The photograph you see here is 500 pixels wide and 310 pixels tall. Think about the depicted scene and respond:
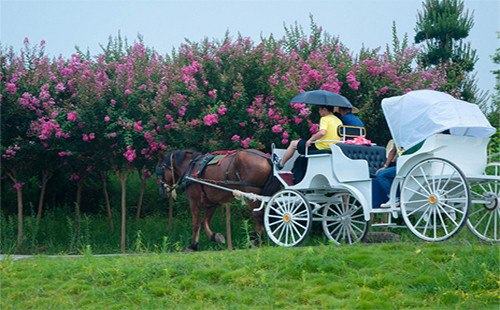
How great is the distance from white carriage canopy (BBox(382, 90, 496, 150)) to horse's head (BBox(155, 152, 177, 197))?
205 inches

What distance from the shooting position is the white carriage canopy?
669 centimetres

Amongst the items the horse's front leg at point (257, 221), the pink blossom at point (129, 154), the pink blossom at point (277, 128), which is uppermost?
the pink blossom at point (277, 128)

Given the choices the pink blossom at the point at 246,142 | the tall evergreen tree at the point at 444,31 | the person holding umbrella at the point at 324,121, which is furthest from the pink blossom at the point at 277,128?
the tall evergreen tree at the point at 444,31

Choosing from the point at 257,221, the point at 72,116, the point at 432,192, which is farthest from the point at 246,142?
the point at 432,192

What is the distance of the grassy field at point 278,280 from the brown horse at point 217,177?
7.08 ft

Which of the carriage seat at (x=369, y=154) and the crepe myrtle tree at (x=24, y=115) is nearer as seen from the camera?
the carriage seat at (x=369, y=154)

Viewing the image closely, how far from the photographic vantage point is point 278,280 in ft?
19.5

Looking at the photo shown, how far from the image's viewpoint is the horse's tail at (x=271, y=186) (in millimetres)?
9086

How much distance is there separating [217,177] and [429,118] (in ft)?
14.5

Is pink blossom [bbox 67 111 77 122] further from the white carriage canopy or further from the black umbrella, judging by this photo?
the white carriage canopy

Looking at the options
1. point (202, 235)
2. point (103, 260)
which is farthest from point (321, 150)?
point (202, 235)

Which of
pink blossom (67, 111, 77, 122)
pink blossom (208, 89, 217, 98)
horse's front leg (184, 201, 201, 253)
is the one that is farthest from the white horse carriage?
pink blossom (67, 111, 77, 122)

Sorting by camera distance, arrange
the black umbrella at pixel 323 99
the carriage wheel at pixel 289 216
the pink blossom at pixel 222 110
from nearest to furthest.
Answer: the carriage wheel at pixel 289 216 < the black umbrella at pixel 323 99 < the pink blossom at pixel 222 110

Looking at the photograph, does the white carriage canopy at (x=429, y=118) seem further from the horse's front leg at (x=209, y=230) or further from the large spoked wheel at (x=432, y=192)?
the horse's front leg at (x=209, y=230)
